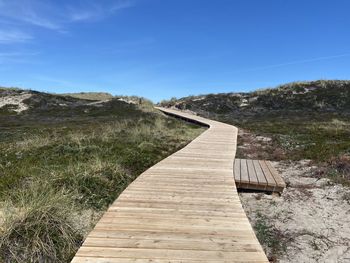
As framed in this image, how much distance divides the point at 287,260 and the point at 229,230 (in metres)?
1.42

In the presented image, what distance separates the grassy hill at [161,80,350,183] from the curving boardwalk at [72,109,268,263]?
596 centimetres

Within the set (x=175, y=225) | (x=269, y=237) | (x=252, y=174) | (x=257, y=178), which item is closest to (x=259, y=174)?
(x=252, y=174)

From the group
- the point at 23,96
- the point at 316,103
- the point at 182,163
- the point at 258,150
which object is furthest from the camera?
the point at 23,96

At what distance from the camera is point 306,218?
8.29 meters

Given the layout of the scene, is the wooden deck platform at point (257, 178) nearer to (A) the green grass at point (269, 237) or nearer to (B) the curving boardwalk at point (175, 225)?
(B) the curving boardwalk at point (175, 225)

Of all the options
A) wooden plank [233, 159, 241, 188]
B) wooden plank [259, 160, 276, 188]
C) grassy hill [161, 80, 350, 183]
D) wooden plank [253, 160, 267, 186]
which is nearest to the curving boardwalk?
wooden plank [233, 159, 241, 188]

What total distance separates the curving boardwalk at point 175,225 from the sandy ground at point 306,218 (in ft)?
3.46

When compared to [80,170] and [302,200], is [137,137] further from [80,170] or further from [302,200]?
[302,200]

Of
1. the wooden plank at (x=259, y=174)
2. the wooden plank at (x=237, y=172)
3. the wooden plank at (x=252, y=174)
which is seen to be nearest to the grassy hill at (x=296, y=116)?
the wooden plank at (x=259, y=174)

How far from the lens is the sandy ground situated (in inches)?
260

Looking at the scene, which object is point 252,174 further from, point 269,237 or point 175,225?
point 175,225

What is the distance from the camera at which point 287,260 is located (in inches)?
249

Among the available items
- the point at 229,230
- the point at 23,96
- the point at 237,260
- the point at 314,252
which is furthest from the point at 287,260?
the point at 23,96

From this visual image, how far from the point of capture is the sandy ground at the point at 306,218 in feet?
21.6
